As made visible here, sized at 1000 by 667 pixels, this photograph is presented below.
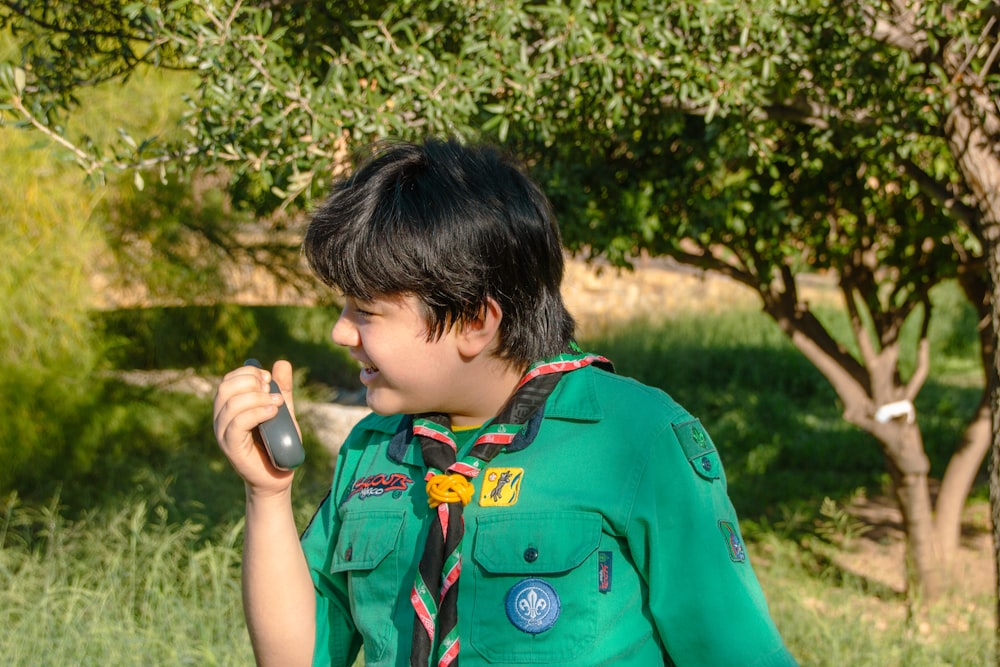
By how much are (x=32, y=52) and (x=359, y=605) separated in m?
2.54

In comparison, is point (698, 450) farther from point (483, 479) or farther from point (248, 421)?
point (248, 421)

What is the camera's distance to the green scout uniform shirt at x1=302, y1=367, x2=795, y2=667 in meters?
1.29

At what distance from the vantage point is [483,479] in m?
1.40

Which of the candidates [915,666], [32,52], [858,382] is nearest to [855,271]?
[858,382]

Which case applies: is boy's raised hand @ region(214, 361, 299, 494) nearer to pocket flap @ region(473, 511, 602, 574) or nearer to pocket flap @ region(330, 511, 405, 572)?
pocket flap @ region(330, 511, 405, 572)

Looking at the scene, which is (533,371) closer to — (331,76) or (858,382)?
(331,76)

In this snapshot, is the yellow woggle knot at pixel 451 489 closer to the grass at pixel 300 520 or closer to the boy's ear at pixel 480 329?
the boy's ear at pixel 480 329

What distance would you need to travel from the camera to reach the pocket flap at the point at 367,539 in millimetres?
1443

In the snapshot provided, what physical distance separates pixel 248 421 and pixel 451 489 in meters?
0.26

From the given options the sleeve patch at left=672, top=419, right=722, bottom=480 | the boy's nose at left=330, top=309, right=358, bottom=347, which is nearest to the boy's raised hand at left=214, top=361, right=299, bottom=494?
the boy's nose at left=330, top=309, right=358, bottom=347

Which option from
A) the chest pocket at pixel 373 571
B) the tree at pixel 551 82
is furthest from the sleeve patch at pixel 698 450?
the tree at pixel 551 82

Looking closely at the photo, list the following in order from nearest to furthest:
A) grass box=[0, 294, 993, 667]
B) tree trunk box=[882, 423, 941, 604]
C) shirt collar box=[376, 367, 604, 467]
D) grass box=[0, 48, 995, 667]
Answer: shirt collar box=[376, 367, 604, 467]
grass box=[0, 294, 993, 667]
grass box=[0, 48, 995, 667]
tree trunk box=[882, 423, 941, 604]

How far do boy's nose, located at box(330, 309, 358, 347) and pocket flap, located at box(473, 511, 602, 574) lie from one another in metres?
0.28

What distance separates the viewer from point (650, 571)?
1307mm
